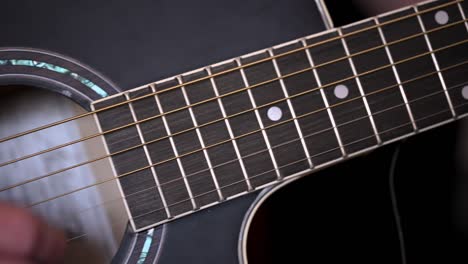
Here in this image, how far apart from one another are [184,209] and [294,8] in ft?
0.99

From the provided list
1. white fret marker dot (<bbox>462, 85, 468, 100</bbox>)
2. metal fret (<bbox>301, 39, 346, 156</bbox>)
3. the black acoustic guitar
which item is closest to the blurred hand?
the black acoustic guitar

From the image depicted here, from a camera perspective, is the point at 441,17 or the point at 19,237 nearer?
the point at 19,237

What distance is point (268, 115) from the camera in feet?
2.11

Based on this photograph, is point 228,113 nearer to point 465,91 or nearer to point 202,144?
point 202,144

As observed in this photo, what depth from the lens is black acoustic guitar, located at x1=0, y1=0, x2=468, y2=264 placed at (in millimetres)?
638

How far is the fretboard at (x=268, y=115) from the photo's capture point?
0.64 m

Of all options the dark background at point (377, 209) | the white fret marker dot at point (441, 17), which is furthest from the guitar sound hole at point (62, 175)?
the white fret marker dot at point (441, 17)

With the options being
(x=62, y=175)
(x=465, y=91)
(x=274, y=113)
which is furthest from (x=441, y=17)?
(x=62, y=175)

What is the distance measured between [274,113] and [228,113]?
6 centimetres

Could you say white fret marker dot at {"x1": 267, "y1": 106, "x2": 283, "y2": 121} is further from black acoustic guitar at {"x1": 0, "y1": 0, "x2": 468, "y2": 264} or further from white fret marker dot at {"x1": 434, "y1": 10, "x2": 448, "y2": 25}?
white fret marker dot at {"x1": 434, "y1": 10, "x2": 448, "y2": 25}

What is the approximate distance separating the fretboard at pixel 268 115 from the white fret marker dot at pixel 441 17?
0.02 meters

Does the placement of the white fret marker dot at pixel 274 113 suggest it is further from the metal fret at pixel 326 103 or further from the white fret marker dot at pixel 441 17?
the white fret marker dot at pixel 441 17

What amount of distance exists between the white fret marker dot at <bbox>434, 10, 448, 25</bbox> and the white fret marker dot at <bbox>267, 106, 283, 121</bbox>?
0.24 meters

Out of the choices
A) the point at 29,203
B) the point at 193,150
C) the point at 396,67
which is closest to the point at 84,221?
Answer: the point at 29,203
